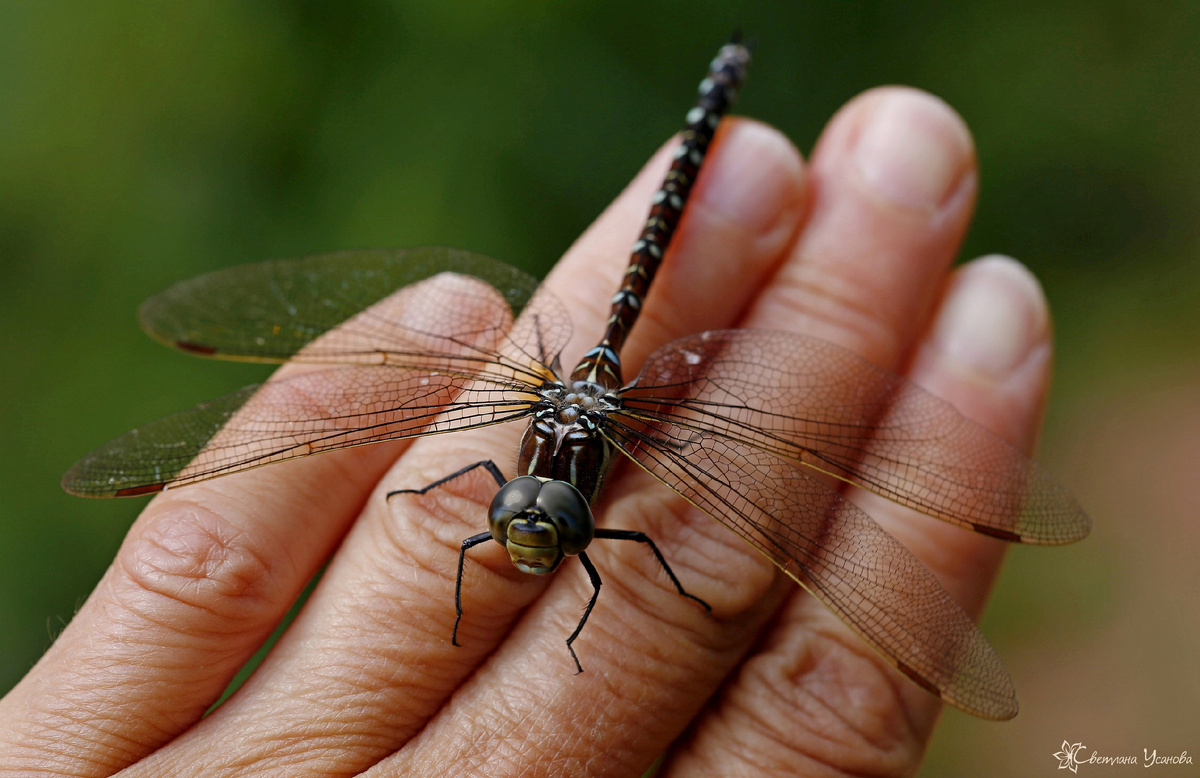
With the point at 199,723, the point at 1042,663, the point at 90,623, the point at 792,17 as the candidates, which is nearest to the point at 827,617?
the point at 199,723

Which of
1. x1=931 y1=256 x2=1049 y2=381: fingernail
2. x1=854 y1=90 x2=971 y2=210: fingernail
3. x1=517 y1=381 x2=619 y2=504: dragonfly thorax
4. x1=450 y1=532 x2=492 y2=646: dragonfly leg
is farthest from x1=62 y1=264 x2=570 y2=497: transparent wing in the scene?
x1=931 y1=256 x2=1049 y2=381: fingernail

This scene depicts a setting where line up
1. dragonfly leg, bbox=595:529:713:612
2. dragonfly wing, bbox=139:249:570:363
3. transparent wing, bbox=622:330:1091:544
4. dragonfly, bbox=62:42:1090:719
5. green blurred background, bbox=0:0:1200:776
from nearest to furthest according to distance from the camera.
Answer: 1. dragonfly, bbox=62:42:1090:719
2. dragonfly leg, bbox=595:529:713:612
3. transparent wing, bbox=622:330:1091:544
4. dragonfly wing, bbox=139:249:570:363
5. green blurred background, bbox=0:0:1200:776

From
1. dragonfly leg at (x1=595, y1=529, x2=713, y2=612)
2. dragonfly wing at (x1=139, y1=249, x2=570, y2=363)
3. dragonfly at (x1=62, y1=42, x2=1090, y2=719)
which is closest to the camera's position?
dragonfly at (x1=62, y1=42, x2=1090, y2=719)

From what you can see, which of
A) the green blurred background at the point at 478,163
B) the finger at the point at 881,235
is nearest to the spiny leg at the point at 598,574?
the finger at the point at 881,235

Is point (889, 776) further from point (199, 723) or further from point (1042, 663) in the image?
point (1042, 663)

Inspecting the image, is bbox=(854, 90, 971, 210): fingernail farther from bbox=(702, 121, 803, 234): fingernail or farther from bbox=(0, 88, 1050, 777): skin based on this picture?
bbox=(702, 121, 803, 234): fingernail

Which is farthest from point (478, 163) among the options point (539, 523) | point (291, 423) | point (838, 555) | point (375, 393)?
point (838, 555)

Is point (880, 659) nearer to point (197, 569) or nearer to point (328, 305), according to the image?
point (197, 569)
